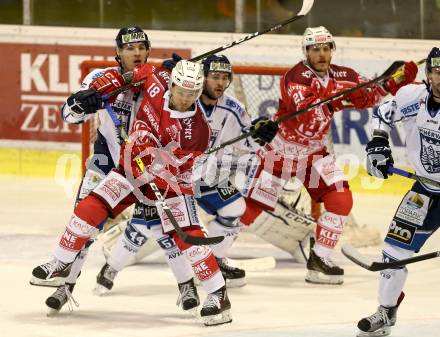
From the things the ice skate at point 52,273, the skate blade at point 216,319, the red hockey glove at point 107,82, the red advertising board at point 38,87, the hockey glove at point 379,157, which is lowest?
the skate blade at point 216,319

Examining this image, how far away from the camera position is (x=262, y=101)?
9672 millimetres

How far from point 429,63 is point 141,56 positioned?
5.52 feet

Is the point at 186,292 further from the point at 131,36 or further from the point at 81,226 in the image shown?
the point at 131,36

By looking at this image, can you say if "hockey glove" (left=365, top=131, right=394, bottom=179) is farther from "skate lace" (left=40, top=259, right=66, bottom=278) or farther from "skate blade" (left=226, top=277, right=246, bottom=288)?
"skate blade" (left=226, top=277, right=246, bottom=288)

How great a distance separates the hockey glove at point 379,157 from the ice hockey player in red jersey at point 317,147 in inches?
56.8

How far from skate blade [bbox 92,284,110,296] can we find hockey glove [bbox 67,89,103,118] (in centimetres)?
93

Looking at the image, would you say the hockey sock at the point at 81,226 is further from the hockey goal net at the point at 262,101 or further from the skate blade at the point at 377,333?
the hockey goal net at the point at 262,101

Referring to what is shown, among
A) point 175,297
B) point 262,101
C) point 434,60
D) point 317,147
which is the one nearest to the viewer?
point 434,60

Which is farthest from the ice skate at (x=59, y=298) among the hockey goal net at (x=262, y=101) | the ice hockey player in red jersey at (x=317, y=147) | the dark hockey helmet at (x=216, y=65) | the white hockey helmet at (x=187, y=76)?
the hockey goal net at (x=262, y=101)

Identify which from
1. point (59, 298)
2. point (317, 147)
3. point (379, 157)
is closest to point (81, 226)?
point (59, 298)

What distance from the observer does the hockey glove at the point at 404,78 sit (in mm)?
7270

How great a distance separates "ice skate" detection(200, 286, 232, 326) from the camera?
6.48 metres

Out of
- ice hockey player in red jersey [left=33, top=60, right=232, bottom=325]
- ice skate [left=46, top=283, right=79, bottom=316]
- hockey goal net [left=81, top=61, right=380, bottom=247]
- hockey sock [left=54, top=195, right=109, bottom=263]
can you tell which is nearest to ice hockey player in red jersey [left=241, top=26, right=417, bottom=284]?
hockey goal net [left=81, top=61, right=380, bottom=247]

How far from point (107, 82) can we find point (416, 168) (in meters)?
1.60
